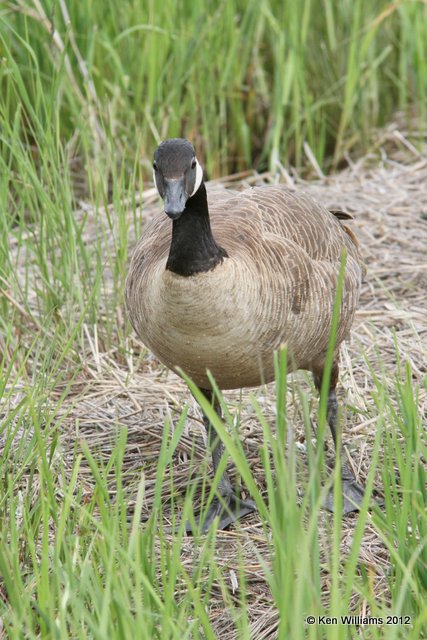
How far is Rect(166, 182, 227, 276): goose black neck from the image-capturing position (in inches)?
125

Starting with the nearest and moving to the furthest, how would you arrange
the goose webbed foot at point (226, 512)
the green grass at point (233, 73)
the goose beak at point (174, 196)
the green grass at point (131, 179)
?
the green grass at point (131, 179)
the goose beak at point (174, 196)
the goose webbed foot at point (226, 512)
the green grass at point (233, 73)

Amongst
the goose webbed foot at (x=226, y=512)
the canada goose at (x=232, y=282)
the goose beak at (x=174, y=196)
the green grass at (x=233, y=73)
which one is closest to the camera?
the goose beak at (x=174, y=196)

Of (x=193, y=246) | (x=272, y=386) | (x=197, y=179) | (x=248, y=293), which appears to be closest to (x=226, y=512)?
(x=272, y=386)

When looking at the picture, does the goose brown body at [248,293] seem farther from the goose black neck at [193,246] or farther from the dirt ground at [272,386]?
the dirt ground at [272,386]

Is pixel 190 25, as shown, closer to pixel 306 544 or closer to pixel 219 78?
pixel 219 78

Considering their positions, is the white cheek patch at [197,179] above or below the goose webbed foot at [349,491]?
above

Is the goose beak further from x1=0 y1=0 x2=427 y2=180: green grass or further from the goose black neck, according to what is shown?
x1=0 y1=0 x2=427 y2=180: green grass

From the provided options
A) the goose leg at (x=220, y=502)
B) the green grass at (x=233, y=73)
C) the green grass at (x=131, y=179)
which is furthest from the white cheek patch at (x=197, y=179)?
the green grass at (x=233, y=73)

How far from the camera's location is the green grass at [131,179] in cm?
233

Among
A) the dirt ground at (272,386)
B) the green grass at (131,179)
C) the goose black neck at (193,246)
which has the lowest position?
the dirt ground at (272,386)

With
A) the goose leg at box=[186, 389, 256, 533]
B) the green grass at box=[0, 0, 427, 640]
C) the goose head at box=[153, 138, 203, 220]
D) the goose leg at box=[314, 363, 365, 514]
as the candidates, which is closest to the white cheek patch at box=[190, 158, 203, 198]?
the goose head at box=[153, 138, 203, 220]

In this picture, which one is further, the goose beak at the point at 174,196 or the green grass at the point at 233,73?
the green grass at the point at 233,73

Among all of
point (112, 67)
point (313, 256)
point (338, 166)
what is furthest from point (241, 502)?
point (338, 166)

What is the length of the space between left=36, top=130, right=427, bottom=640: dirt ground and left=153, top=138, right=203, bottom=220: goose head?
2.38 feet
